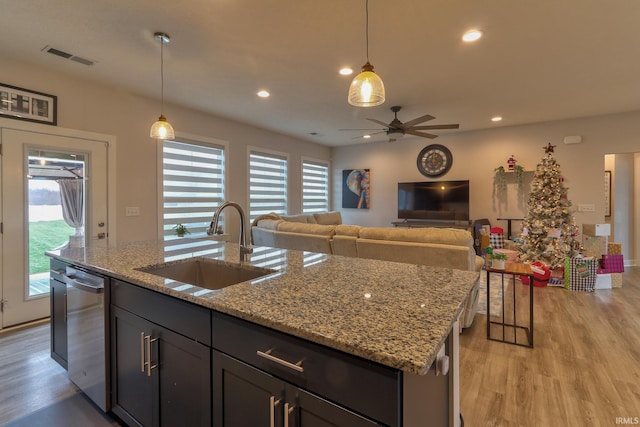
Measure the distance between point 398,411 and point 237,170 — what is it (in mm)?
5022

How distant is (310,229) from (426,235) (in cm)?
144

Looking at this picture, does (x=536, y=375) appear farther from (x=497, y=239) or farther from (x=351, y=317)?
(x=497, y=239)

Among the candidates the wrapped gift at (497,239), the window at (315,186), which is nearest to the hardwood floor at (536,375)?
the wrapped gift at (497,239)

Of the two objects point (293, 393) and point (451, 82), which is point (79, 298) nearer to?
point (293, 393)

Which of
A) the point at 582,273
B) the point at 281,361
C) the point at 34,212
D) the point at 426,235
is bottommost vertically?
the point at 582,273

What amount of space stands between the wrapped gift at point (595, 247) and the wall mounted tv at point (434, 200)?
193cm

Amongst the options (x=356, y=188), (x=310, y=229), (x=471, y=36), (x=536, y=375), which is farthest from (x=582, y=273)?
(x=356, y=188)

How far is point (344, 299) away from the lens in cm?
113

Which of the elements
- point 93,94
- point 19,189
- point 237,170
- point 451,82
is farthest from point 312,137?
point 19,189

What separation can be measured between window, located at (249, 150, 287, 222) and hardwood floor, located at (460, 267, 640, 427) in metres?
4.09

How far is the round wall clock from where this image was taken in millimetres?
6367

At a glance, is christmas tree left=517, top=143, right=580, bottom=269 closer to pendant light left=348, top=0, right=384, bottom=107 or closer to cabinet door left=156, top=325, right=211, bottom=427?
pendant light left=348, top=0, right=384, bottom=107

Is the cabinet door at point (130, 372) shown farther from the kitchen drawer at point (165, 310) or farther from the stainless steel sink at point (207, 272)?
the stainless steel sink at point (207, 272)

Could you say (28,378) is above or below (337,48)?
below
